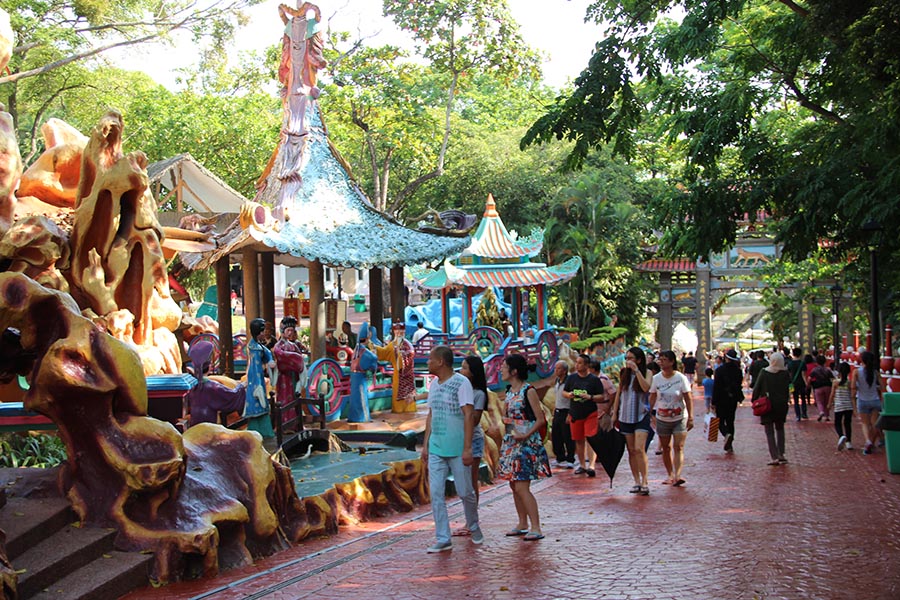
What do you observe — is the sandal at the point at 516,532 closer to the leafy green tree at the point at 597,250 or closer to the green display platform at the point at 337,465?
the green display platform at the point at 337,465

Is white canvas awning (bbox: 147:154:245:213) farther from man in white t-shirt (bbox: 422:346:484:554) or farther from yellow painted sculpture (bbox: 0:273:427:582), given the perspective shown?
man in white t-shirt (bbox: 422:346:484:554)

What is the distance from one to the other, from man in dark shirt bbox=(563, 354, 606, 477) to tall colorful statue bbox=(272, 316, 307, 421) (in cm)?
338

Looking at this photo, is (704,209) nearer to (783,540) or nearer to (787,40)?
(787,40)

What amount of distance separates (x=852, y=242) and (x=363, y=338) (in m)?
8.90

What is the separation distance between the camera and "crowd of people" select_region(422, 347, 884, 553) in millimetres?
8008

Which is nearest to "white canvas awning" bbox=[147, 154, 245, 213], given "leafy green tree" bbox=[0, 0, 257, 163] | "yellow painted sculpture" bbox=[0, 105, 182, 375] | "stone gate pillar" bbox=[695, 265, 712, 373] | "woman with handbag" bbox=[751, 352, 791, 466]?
"leafy green tree" bbox=[0, 0, 257, 163]

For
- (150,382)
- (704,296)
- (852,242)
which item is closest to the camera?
(150,382)

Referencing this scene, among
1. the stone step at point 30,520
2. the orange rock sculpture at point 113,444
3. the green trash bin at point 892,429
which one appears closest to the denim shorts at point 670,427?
the green trash bin at point 892,429

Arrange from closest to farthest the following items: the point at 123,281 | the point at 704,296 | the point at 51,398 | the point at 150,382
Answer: the point at 51,398, the point at 150,382, the point at 123,281, the point at 704,296

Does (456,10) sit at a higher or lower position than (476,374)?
higher

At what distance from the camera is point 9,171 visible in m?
10.6

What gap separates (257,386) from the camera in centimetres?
1196

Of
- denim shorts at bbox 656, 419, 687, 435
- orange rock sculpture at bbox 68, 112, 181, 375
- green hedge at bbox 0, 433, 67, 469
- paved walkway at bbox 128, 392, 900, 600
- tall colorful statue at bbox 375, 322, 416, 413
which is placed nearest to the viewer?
paved walkway at bbox 128, 392, 900, 600

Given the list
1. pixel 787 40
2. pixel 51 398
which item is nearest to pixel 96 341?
pixel 51 398
